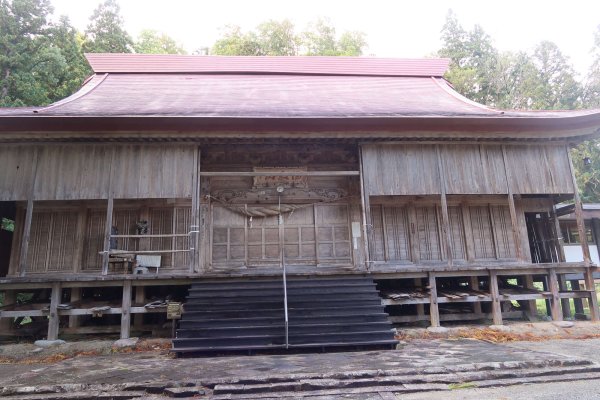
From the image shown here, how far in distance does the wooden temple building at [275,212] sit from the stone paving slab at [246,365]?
55cm

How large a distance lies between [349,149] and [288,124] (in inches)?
108

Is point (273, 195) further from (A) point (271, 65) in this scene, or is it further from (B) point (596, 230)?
(B) point (596, 230)

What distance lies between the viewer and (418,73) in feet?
50.4

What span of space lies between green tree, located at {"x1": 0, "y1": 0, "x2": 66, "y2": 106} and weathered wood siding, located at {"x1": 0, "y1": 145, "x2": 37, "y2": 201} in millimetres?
8307

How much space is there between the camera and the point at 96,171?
29.6 feet

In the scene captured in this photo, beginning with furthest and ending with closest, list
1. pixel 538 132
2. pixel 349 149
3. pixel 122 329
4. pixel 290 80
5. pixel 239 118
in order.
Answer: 1. pixel 290 80
2. pixel 349 149
3. pixel 538 132
4. pixel 239 118
5. pixel 122 329

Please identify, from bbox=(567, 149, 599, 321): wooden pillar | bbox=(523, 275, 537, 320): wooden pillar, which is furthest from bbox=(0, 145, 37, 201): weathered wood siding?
bbox=(567, 149, 599, 321): wooden pillar

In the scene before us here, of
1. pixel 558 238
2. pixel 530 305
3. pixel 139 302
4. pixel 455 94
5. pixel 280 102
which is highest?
pixel 455 94

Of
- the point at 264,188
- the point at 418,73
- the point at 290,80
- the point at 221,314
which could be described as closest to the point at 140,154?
the point at 264,188

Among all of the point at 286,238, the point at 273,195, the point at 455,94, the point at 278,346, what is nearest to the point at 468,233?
the point at 455,94

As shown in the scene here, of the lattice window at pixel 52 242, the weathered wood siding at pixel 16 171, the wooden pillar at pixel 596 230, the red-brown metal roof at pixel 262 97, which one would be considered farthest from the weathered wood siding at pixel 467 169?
the lattice window at pixel 52 242

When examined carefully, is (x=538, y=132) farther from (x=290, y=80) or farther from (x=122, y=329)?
(x=122, y=329)

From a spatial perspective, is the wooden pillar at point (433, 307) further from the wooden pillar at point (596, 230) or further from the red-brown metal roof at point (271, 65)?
the red-brown metal roof at point (271, 65)

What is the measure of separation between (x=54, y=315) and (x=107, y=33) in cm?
1941
